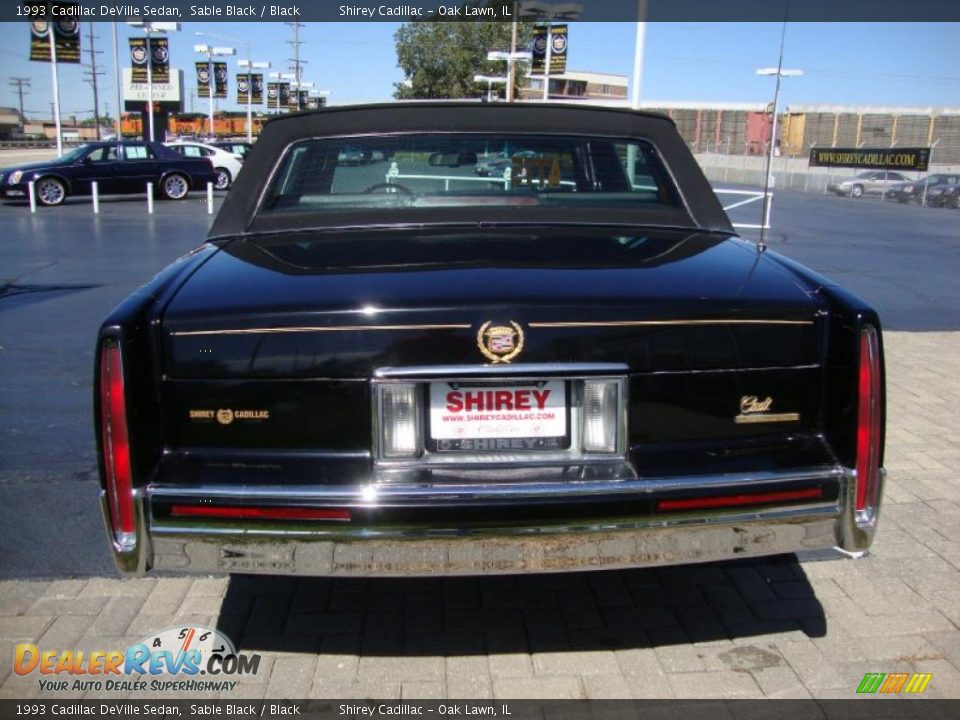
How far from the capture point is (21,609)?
324 cm

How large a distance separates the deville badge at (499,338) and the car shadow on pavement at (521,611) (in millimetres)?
1098

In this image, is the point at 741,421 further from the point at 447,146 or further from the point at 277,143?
the point at 277,143

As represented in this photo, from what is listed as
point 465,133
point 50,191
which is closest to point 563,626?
point 465,133

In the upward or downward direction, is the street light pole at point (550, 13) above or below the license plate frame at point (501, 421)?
above

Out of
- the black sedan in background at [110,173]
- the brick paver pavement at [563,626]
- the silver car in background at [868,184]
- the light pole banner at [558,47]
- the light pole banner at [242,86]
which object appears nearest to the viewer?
the brick paver pavement at [563,626]

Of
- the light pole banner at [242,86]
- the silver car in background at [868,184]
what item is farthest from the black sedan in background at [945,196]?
the light pole banner at [242,86]

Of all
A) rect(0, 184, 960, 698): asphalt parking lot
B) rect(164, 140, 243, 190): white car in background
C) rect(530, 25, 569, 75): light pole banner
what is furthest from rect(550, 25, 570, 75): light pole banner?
rect(0, 184, 960, 698): asphalt parking lot

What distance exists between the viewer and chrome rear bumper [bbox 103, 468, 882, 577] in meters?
2.39

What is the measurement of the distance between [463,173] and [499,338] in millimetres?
1513

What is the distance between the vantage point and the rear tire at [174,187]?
24.5 m

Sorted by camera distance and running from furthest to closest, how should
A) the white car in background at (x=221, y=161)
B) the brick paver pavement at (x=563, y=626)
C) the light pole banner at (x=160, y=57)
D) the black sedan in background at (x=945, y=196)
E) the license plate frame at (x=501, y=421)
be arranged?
1. the light pole banner at (x=160, y=57)
2. the white car in background at (x=221, y=161)
3. the black sedan in background at (x=945, y=196)
4. the brick paver pavement at (x=563, y=626)
5. the license plate frame at (x=501, y=421)

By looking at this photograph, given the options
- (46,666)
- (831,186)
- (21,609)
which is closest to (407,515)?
(46,666)

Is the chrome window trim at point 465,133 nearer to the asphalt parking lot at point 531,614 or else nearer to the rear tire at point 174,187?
the asphalt parking lot at point 531,614

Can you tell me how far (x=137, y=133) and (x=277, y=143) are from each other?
71693mm
